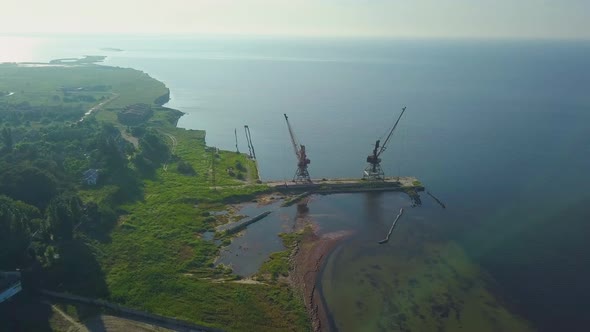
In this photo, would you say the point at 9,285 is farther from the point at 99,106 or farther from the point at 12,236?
the point at 99,106

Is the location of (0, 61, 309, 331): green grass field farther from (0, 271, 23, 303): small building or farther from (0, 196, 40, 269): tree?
(0, 196, 40, 269): tree

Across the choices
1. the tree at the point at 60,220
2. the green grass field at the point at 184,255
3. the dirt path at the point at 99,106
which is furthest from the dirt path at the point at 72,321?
the dirt path at the point at 99,106

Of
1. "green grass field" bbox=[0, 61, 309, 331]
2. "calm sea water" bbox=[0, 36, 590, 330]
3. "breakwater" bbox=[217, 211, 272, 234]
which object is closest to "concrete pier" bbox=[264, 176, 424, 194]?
"green grass field" bbox=[0, 61, 309, 331]

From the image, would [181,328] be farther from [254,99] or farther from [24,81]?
[24,81]

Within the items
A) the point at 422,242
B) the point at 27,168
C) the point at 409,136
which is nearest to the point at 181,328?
the point at 422,242

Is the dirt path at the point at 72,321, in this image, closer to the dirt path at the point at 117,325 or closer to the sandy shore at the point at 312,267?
the dirt path at the point at 117,325

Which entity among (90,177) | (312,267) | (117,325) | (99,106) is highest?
(99,106)

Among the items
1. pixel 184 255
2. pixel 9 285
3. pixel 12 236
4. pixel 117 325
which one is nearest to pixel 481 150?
pixel 184 255
